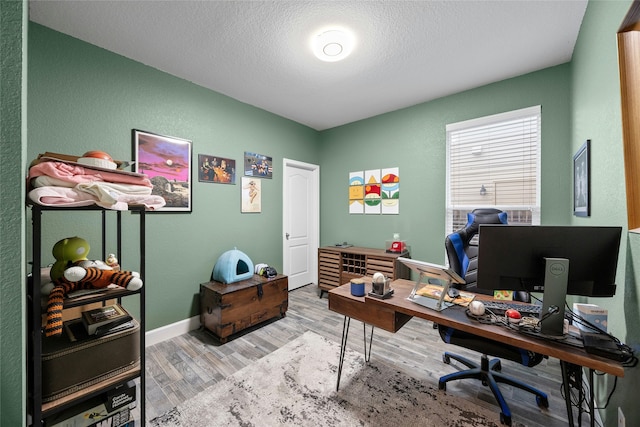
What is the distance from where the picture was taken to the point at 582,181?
200cm

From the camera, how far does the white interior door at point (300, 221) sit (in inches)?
161

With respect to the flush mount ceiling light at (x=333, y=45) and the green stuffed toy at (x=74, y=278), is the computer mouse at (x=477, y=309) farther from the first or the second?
the flush mount ceiling light at (x=333, y=45)

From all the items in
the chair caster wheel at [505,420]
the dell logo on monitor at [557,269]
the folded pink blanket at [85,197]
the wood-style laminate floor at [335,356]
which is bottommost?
the wood-style laminate floor at [335,356]

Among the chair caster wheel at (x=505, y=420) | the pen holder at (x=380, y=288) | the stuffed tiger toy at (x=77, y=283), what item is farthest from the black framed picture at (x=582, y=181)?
the stuffed tiger toy at (x=77, y=283)

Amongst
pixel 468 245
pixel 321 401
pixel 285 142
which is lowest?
pixel 321 401

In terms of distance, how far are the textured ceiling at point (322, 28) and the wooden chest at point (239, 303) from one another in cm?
238

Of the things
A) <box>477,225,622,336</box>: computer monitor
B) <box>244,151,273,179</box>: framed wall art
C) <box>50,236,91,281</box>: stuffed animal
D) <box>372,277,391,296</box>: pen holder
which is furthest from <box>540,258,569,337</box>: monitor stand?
<box>244,151,273,179</box>: framed wall art

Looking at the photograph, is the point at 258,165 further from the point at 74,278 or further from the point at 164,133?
the point at 74,278

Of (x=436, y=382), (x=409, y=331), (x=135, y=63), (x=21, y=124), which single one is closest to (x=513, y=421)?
(x=436, y=382)

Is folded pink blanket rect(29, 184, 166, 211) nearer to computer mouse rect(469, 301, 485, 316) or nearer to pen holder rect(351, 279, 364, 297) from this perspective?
pen holder rect(351, 279, 364, 297)

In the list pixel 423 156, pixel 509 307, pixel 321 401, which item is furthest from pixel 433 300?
pixel 423 156

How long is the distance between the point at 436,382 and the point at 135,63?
403 centimetres

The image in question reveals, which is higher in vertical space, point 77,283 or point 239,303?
point 77,283

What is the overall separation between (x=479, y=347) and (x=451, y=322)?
20.4 inches
